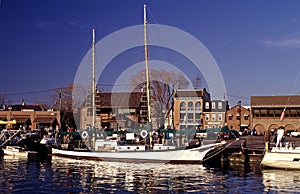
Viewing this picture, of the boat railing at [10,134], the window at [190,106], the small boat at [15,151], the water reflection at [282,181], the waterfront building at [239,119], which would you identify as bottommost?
the water reflection at [282,181]

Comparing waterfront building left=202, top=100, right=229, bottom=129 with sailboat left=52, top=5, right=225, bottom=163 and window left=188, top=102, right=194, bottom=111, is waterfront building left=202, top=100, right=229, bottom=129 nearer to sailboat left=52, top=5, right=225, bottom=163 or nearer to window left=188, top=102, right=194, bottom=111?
window left=188, top=102, right=194, bottom=111

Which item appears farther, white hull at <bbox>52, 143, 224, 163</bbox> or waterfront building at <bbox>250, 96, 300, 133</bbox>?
waterfront building at <bbox>250, 96, 300, 133</bbox>

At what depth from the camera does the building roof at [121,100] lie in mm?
A: 103312

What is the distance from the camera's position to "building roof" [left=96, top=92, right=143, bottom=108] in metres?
103

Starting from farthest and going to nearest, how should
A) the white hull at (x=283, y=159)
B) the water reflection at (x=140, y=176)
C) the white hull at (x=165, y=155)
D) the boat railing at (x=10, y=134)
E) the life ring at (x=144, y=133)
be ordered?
the boat railing at (x=10, y=134) → the life ring at (x=144, y=133) → the white hull at (x=165, y=155) → the white hull at (x=283, y=159) → the water reflection at (x=140, y=176)

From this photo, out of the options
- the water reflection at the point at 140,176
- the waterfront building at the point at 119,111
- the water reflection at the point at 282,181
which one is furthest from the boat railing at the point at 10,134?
the water reflection at the point at 282,181

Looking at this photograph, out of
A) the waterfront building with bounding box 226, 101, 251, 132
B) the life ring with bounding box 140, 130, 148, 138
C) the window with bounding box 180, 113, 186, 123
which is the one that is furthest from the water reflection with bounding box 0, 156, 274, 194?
the window with bounding box 180, 113, 186, 123

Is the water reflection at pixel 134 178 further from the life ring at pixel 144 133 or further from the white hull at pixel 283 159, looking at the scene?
the life ring at pixel 144 133

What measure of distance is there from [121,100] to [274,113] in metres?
36.7

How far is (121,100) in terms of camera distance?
106062 millimetres

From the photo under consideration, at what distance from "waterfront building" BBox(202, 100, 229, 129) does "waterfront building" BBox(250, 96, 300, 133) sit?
1000 centimetres

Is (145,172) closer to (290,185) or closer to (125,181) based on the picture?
(125,181)

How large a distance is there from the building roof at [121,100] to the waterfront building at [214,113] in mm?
18976

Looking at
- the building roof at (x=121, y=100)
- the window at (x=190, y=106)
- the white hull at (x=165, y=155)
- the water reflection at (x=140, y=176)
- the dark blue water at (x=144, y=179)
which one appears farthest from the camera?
the window at (x=190, y=106)
